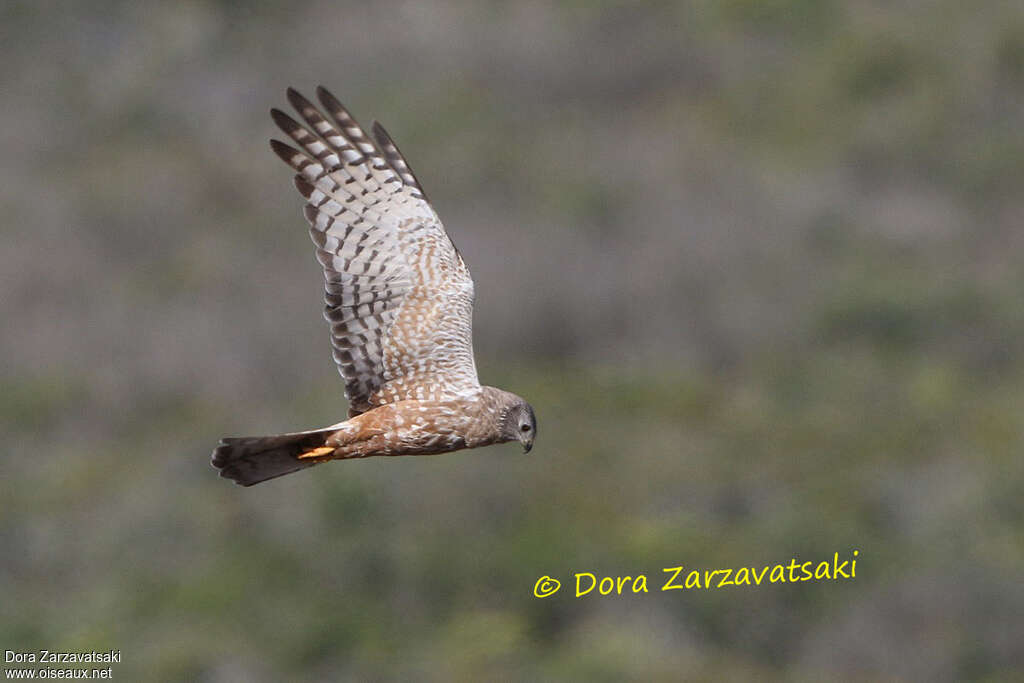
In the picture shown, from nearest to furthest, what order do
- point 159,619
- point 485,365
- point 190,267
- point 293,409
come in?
point 159,619
point 293,409
point 485,365
point 190,267

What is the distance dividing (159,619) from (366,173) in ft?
48.6

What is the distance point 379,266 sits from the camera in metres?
8.71

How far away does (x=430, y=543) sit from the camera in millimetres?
24641

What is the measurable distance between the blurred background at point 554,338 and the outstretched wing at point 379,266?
39.5 ft

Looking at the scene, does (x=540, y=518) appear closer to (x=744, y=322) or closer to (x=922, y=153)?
(x=744, y=322)

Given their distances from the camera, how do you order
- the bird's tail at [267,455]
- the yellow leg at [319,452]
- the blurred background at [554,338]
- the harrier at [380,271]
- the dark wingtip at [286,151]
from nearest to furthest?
the bird's tail at [267,455], the yellow leg at [319,452], the harrier at [380,271], the dark wingtip at [286,151], the blurred background at [554,338]

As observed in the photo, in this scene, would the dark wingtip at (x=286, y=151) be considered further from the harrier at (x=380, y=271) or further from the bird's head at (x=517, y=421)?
the bird's head at (x=517, y=421)

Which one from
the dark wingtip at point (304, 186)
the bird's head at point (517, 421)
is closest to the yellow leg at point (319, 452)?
the bird's head at point (517, 421)

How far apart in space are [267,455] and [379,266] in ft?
3.07

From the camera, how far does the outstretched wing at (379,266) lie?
866cm

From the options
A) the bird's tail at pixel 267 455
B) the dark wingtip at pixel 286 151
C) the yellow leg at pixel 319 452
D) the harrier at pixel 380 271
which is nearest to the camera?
the bird's tail at pixel 267 455

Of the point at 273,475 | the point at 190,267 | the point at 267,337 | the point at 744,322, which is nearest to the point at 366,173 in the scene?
the point at 273,475

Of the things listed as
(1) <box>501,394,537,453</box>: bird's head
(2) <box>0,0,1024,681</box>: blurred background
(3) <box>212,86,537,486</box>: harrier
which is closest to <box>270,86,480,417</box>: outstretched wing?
(3) <box>212,86,537,486</box>: harrier

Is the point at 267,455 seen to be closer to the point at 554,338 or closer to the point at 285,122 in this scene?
the point at 285,122
